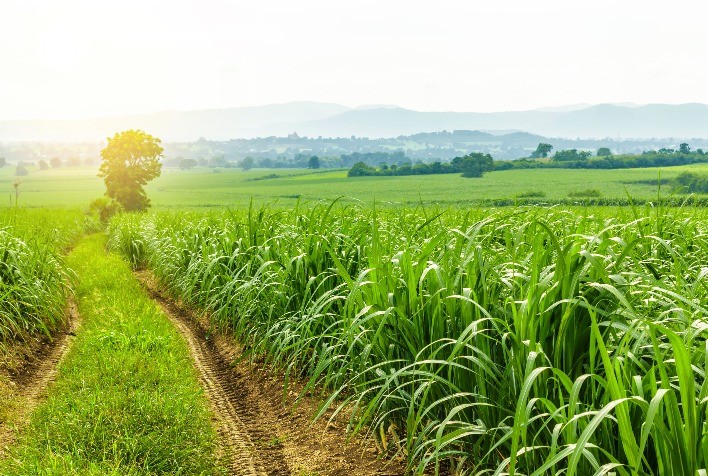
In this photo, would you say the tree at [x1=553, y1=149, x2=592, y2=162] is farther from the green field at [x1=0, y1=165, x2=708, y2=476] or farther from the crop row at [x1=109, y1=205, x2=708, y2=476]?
the crop row at [x1=109, y1=205, x2=708, y2=476]

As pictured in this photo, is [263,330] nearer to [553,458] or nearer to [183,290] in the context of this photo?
[183,290]

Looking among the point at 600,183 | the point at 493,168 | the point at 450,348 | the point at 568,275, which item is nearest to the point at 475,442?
the point at 450,348

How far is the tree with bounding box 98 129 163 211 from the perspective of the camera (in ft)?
155

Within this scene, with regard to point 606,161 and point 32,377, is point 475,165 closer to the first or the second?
point 606,161

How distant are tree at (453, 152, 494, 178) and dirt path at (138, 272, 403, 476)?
225ft

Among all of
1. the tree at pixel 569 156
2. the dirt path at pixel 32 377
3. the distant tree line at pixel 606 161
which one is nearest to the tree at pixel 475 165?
the distant tree line at pixel 606 161

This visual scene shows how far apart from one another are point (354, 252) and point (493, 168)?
244ft

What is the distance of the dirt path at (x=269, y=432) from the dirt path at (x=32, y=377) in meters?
1.44

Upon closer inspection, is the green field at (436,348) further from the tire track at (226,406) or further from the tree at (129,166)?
the tree at (129,166)

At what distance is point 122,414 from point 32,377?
2235 mm

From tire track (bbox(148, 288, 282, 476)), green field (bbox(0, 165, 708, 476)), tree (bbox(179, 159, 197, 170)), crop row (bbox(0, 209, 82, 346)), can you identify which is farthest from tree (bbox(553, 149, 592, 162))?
tree (bbox(179, 159, 197, 170))

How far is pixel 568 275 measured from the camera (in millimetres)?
3504

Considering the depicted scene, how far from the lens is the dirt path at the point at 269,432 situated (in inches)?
177

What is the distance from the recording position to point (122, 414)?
16.2 ft
